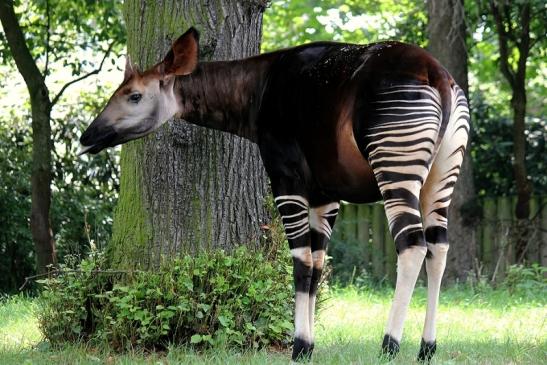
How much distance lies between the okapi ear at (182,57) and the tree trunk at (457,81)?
6204mm

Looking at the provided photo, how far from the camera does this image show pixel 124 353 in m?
5.45

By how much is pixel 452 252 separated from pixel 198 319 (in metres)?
6.75

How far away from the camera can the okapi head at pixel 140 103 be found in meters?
5.06

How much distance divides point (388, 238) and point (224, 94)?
814 cm

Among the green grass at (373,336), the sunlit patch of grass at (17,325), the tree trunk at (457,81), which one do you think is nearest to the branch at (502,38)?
the tree trunk at (457,81)

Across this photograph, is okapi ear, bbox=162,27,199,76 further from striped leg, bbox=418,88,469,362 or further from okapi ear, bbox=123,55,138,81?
striped leg, bbox=418,88,469,362

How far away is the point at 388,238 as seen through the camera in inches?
517

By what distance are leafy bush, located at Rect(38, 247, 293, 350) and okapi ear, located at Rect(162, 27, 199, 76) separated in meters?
1.21

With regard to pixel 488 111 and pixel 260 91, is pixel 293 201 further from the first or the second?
pixel 488 111

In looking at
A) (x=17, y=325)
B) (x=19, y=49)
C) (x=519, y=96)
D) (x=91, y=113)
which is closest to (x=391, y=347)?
(x=17, y=325)

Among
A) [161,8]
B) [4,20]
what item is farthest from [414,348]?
[4,20]

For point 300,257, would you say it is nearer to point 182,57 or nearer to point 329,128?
point 329,128

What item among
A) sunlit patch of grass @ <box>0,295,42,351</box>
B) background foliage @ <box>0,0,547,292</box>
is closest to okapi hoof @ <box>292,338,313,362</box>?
sunlit patch of grass @ <box>0,295,42,351</box>

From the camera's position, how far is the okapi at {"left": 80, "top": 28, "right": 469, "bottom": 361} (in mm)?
4570
